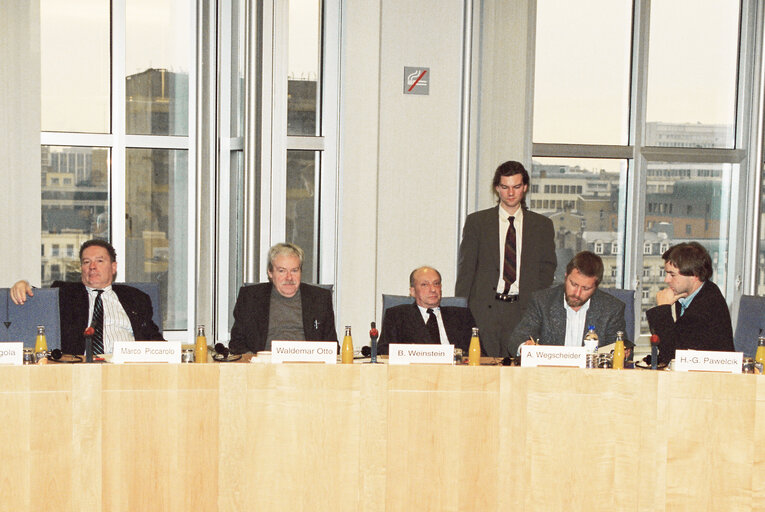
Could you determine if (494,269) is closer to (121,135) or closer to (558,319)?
(558,319)

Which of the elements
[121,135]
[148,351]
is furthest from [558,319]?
[121,135]

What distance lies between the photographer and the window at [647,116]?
276 inches

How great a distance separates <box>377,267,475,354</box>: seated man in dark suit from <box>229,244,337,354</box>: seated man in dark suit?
1.08ft

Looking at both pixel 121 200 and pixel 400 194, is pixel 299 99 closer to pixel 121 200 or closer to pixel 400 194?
pixel 400 194

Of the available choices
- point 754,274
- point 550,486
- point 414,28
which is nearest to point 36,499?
point 550,486

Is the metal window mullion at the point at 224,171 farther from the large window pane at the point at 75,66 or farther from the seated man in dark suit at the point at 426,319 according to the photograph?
the seated man in dark suit at the point at 426,319

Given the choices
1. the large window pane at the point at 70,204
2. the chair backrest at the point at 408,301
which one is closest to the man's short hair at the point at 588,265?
the chair backrest at the point at 408,301

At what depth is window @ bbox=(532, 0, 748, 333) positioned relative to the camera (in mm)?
7000

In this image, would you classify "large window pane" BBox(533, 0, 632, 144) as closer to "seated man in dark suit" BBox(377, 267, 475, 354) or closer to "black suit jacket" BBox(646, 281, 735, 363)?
"seated man in dark suit" BBox(377, 267, 475, 354)

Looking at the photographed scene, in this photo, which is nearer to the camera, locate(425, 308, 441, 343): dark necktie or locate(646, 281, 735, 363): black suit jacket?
locate(646, 281, 735, 363): black suit jacket

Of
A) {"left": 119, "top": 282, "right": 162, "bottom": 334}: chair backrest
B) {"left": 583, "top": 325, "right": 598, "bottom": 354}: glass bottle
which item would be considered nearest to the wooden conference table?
{"left": 583, "top": 325, "right": 598, "bottom": 354}: glass bottle

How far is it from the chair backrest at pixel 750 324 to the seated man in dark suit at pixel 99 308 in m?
3.05

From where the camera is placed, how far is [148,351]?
10.5 ft

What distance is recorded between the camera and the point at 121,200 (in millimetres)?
6836
